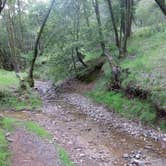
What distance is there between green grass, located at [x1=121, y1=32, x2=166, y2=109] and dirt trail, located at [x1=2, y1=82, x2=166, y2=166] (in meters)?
2.07

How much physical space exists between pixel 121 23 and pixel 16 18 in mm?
17261

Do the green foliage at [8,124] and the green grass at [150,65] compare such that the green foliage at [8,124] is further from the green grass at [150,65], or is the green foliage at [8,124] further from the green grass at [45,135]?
the green grass at [150,65]

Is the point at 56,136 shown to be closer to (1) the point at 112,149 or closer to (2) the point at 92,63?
(1) the point at 112,149

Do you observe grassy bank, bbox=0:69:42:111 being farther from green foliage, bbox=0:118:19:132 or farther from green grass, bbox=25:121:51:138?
green grass, bbox=25:121:51:138

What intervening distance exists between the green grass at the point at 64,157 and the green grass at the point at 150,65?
4292mm

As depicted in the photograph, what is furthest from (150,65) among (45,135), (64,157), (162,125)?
(64,157)

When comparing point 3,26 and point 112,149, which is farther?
point 3,26

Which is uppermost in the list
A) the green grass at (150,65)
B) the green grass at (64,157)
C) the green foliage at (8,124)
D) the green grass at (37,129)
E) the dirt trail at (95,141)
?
the green grass at (150,65)

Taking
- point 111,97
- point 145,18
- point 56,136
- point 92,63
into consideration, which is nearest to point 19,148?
point 56,136

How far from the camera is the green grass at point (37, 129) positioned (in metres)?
9.82

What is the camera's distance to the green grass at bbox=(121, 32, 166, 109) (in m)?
11.6

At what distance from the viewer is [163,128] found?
10.0 metres

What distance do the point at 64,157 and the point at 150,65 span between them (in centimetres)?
823

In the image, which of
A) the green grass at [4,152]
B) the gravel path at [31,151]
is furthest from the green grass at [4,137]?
the gravel path at [31,151]
